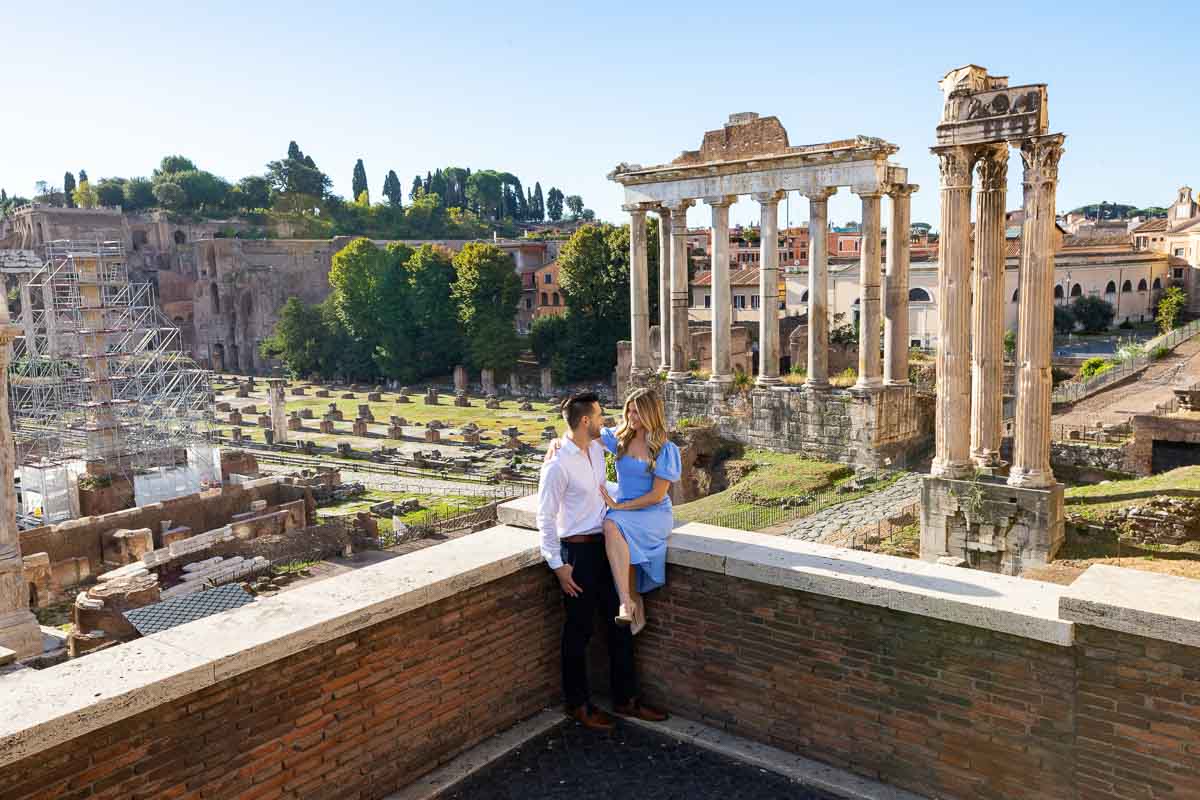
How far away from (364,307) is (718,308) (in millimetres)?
32038

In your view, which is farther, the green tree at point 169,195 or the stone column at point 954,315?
the green tree at point 169,195

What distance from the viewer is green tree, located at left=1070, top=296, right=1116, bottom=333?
1620 inches

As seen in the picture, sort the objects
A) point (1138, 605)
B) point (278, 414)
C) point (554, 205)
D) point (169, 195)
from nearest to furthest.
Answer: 1. point (1138, 605)
2. point (278, 414)
3. point (169, 195)
4. point (554, 205)

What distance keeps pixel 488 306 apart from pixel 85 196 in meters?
53.2

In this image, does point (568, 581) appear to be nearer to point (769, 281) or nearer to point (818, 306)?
point (818, 306)

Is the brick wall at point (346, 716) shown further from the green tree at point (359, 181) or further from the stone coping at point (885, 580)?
the green tree at point (359, 181)

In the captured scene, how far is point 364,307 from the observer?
4878cm

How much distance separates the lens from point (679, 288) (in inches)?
813

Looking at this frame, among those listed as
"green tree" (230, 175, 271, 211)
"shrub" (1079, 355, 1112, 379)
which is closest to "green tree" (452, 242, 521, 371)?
"shrub" (1079, 355, 1112, 379)

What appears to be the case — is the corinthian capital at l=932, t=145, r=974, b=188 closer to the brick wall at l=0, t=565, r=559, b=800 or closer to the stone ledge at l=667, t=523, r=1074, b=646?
the stone ledge at l=667, t=523, r=1074, b=646

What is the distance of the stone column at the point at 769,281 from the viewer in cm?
1909

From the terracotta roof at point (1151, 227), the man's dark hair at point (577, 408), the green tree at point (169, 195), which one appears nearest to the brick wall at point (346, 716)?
the man's dark hair at point (577, 408)

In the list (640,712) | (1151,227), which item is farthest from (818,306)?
(1151,227)

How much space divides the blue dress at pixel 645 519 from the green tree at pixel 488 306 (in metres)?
39.2
